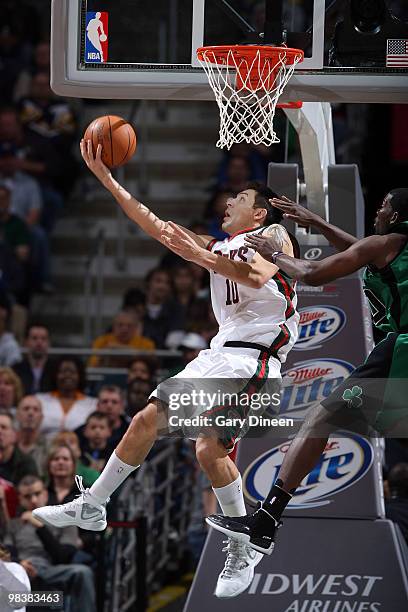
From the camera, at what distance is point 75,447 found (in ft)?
31.4

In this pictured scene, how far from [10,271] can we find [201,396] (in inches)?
227

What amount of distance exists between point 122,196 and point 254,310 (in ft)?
2.99

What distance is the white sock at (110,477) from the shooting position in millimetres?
6795

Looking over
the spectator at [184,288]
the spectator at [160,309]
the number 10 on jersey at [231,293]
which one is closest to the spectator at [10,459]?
the spectator at [160,309]

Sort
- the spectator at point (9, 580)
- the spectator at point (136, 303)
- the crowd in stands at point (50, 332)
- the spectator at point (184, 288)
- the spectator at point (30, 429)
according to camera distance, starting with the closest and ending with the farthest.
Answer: the spectator at point (9, 580), the crowd in stands at point (50, 332), the spectator at point (30, 429), the spectator at point (184, 288), the spectator at point (136, 303)

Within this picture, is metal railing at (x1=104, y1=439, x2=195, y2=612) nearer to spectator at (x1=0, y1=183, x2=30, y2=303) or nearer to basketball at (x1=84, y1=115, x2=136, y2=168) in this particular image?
basketball at (x1=84, y1=115, x2=136, y2=168)

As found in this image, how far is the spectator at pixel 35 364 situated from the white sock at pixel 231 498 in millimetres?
4364

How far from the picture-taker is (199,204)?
13.5 meters

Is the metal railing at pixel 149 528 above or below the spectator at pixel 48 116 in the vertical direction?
below

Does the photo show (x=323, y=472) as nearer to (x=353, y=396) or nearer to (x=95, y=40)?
Result: (x=353, y=396)

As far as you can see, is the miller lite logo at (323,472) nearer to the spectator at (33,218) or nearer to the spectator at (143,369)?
the spectator at (143,369)

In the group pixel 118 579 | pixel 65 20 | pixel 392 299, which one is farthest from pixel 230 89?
pixel 118 579

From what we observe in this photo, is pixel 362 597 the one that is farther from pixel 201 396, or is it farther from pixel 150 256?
pixel 150 256

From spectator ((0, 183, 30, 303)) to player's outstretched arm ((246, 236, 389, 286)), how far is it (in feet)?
19.9
